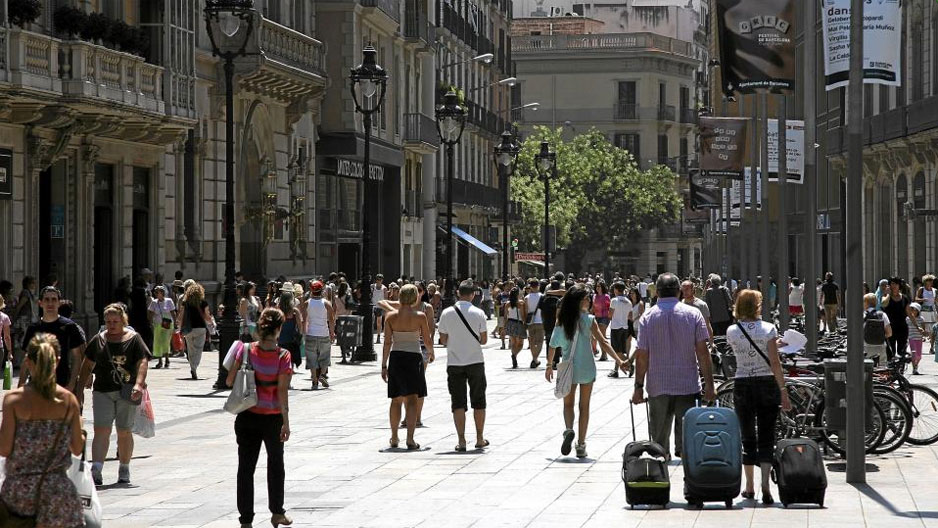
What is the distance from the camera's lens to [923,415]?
17.5m

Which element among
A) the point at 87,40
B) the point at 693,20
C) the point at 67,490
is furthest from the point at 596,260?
the point at 67,490

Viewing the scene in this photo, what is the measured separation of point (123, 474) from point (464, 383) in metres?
3.85

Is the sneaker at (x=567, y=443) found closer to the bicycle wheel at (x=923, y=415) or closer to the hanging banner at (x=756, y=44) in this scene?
the bicycle wheel at (x=923, y=415)

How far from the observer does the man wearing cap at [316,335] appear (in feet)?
87.3

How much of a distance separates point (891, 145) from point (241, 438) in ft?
136

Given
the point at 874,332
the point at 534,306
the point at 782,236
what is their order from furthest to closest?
the point at 534,306
the point at 782,236
the point at 874,332

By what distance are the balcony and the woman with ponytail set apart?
164 ft

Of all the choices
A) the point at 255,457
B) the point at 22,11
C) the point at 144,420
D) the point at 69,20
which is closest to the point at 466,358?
the point at 144,420

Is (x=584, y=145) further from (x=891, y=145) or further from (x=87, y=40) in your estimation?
(x=87, y=40)

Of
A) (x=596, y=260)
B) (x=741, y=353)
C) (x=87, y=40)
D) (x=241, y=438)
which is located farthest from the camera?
(x=596, y=260)

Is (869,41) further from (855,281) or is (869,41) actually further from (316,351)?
(855,281)

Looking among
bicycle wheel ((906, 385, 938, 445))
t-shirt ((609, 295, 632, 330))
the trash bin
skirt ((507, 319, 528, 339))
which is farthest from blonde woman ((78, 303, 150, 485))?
skirt ((507, 319, 528, 339))

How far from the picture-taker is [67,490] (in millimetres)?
9547

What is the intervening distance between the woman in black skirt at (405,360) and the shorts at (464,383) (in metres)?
0.34
